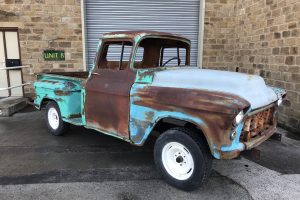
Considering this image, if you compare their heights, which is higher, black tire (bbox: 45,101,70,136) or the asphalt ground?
black tire (bbox: 45,101,70,136)

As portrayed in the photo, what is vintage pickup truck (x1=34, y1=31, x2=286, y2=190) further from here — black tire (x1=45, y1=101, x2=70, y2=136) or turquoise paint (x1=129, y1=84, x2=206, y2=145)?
black tire (x1=45, y1=101, x2=70, y2=136)

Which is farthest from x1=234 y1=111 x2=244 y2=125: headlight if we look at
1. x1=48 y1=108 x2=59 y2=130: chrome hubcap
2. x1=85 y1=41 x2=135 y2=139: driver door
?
x1=48 y1=108 x2=59 y2=130: chrome hubcap

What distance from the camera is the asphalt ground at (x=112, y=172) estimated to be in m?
3.30

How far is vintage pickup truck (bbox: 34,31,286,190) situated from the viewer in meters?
2.99

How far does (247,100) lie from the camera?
3000 millimetres

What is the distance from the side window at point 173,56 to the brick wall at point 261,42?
9.23 feet

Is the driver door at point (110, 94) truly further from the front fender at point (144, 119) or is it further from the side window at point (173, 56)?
the side window at point (173, 56)

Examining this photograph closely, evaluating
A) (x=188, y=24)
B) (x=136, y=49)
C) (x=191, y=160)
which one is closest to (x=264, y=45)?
(x=188, y=24)

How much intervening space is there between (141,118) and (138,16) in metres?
5.83

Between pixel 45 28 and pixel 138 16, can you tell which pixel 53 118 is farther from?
pixel 138 16

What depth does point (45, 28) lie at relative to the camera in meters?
8.30

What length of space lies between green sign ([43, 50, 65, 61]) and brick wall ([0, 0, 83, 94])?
10 centimetres

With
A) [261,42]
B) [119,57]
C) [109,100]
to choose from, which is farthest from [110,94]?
[261,42]

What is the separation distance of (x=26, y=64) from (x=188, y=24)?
5431 millimetres
